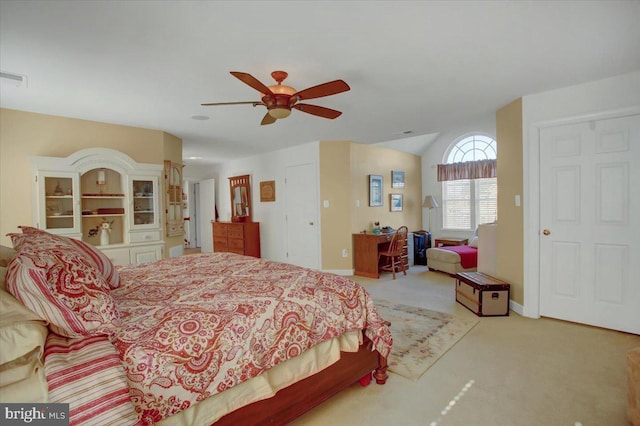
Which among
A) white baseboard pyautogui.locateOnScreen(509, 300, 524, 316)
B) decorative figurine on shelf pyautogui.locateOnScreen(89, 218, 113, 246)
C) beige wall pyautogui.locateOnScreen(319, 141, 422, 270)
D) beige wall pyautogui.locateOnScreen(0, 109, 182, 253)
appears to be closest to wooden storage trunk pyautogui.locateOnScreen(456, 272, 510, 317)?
white baseboard pyautogui.locateOnScreen(509, 300, 524, 316)

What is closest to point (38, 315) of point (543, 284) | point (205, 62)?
point (205, 62)

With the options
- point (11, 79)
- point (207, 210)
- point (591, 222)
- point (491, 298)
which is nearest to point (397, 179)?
point (491, 298)

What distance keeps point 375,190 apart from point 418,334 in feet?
10.8

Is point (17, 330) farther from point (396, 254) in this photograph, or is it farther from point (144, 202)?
point (396, 254)

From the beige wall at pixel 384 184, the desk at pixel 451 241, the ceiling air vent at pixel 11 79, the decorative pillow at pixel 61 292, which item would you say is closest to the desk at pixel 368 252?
the beige wall at pixel 384 184

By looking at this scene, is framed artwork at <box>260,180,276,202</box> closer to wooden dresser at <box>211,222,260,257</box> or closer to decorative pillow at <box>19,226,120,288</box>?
wooden dresser at <box>211,222,260,257</box>

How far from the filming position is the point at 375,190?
5.78 meters

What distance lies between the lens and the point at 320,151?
5383mm

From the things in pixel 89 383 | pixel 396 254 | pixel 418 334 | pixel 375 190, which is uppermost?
pixel 375 190

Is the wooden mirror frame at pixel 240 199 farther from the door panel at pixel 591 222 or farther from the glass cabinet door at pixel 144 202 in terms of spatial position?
the door panel at pixel 591 222

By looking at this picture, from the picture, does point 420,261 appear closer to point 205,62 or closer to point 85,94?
point 205,62

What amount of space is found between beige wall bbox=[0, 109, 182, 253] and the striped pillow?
3183 millimetres

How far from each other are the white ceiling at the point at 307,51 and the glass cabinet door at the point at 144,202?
Answer: 2.87 feet

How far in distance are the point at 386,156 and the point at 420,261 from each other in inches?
88.5
